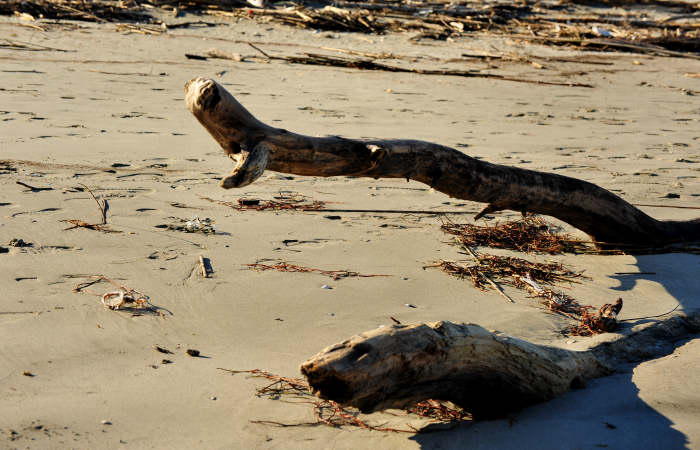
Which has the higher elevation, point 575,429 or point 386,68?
point 386,68

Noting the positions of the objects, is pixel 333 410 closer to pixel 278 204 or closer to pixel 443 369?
pixel 443 369

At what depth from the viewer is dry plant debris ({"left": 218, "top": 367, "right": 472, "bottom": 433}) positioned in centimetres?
255

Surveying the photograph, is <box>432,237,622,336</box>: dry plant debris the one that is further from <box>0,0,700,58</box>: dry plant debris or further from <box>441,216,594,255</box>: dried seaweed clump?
<box>0,0,700,58</box>: dry plant debris

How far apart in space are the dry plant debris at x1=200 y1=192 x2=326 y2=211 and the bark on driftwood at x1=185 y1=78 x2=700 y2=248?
1308 mm

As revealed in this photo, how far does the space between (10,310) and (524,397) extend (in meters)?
2.25

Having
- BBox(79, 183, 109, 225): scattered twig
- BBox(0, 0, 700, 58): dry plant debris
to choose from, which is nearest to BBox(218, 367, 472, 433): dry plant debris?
BBox(79, 183, 109, 225): scattered twig

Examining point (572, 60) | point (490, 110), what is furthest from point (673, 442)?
point (572, 60)

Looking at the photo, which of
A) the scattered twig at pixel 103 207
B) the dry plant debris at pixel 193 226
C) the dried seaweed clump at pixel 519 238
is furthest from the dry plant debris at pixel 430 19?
the dried seaweed clump at pixel 519 238

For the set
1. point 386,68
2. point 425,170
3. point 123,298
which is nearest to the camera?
point 123,298

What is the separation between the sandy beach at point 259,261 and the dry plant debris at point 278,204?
3.3 inches

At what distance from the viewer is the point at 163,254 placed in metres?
3.96

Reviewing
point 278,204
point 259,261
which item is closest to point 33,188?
point 278,204

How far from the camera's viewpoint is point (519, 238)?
4648mm

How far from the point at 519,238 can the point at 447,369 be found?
7.91ft
